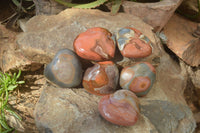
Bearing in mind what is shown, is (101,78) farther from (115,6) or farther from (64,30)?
(115,6)

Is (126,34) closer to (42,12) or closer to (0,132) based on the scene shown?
(42,12)

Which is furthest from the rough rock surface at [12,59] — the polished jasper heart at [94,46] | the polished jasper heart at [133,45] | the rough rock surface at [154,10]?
the rough rock surface at [154,10]

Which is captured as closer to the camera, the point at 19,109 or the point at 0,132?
the point at 0,132

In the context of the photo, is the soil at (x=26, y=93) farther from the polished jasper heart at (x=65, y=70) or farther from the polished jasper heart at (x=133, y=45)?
the polished jasper heart at (x=133, y=45)

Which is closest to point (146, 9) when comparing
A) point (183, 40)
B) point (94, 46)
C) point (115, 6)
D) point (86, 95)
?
point (115, 6)

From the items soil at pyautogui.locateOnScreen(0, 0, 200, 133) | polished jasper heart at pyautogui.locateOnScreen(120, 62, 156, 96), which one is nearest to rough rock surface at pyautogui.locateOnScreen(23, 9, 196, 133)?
polished jasper heart at pyautogui.locateOnScreen(120, 62, 156, 96)

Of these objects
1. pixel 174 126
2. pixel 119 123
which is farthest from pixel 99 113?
pixel 174 126

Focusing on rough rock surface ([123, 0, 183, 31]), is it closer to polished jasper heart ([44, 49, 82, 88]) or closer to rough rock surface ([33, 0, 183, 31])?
rough rock surface ([33, 0, 183, 31])
